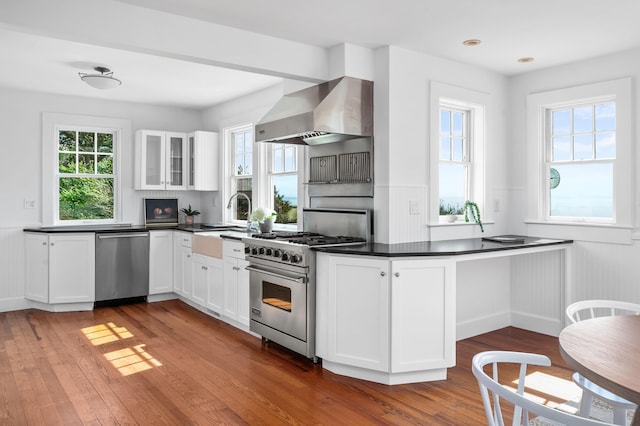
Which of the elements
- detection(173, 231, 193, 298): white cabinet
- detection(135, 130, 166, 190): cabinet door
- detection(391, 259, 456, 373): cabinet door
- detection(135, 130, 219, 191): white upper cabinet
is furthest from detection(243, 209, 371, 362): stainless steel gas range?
detection(135, 130, 166, 190): cabinet door

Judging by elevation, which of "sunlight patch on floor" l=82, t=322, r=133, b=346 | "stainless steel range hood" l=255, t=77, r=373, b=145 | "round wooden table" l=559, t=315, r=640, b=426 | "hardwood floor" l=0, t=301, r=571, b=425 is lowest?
"hardwood floor" l=0, t=301, r=571, b=425

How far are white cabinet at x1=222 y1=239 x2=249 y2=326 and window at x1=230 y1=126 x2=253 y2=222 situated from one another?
1.46 m

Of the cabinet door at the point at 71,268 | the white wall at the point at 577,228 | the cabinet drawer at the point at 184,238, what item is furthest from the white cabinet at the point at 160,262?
the white wall at the point at 577,228

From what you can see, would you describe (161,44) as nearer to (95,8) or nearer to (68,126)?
(95,8)

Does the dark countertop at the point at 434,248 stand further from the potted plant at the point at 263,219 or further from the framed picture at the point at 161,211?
the framed picture at the point at 161,211

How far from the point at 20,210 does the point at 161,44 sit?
12.3 feet

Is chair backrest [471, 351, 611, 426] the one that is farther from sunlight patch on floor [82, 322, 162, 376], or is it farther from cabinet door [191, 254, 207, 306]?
cabinet door [191, 254, 207, 306]

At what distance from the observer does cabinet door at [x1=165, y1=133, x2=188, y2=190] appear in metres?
6.49

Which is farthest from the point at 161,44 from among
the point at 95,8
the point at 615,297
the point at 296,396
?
the point at 615,297

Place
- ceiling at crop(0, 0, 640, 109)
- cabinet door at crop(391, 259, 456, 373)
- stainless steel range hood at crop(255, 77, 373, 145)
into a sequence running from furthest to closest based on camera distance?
1. stainless steel range hood at crop(255, 77, 373, 145)
2. cabinet door at crop(391, 259, 456, 373)
3. ceiling at crop(0, 0, 640, 109)

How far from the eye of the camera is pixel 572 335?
5.97 feet

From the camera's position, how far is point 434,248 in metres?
3.61

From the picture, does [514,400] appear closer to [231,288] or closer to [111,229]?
[231,288]

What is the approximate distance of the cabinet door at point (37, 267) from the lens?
5.45 m
